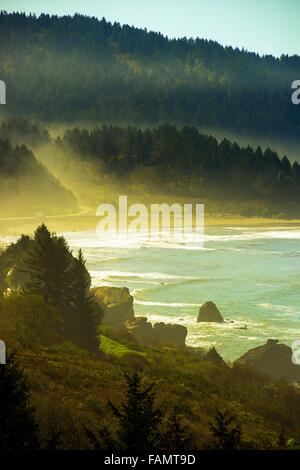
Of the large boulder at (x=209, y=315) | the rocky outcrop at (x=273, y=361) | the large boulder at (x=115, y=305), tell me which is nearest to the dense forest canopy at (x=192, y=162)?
the large boulder at (x=209, y=315)

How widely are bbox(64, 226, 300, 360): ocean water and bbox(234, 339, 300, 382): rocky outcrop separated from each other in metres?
2.22

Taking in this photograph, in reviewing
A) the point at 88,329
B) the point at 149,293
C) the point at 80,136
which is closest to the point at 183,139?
the point at 80,136

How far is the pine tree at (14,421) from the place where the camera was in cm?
1041

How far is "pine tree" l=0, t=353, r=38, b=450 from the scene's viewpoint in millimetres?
10406

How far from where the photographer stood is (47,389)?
50.4ft

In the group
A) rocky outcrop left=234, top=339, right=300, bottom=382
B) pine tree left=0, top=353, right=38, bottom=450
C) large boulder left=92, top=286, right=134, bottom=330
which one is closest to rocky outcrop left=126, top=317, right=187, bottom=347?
large boulder left=92, top=286, right=134, bottom=330

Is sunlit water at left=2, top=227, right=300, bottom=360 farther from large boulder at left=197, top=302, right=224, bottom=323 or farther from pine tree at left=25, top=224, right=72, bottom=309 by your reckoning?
pine tree at left=25, top=224, right=72, bottom=309

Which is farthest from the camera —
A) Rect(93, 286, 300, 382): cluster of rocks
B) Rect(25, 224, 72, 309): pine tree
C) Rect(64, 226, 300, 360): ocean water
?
Rect(64, 226, 300, 360): ocean water

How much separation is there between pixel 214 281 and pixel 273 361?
2331 cm

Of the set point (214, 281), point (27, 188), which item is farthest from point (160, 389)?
point (27, 188)

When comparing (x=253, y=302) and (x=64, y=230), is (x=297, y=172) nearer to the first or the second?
(x=64, y=230)

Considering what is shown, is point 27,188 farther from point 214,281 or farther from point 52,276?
point 52,276

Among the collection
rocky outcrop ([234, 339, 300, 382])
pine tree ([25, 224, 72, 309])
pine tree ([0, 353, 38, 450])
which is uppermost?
pine tree ([25, 224, 72, 309])

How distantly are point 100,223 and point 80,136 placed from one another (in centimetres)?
5857
